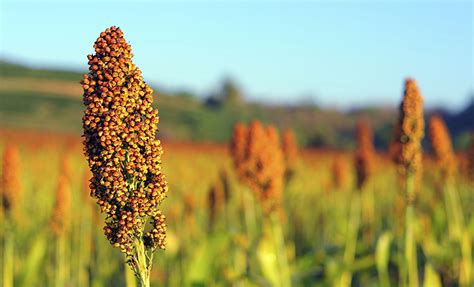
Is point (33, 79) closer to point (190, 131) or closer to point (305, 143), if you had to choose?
point (190, 131)

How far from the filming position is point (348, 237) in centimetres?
709

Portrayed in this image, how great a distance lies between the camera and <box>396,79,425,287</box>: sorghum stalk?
441 centimetres

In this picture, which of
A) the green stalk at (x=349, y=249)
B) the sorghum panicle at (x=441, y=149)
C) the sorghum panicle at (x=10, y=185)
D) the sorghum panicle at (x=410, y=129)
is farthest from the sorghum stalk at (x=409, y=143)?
the sorghum panicle at (x=10, y=185)

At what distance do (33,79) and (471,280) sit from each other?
159 ft

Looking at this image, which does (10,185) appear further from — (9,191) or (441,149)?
(441,149)

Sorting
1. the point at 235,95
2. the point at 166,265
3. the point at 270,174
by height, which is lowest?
the point at 166,265

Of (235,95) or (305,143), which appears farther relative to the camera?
(235,95)

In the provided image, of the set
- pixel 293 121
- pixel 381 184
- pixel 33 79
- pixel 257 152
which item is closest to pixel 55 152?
pixel 381 184

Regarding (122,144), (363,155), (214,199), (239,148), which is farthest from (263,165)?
(122,144)

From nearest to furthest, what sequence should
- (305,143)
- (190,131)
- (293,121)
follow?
(305,143) → (190,131) → (293,121)

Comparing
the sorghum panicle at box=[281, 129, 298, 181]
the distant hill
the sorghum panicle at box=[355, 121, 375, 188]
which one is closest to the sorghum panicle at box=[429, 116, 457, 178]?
the sorghum panicle at box=[355, 121, 375, 188]

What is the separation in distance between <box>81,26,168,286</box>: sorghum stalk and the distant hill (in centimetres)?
2217

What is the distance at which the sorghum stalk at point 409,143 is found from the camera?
4.41m

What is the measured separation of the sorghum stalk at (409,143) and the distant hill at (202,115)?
19279 mm
